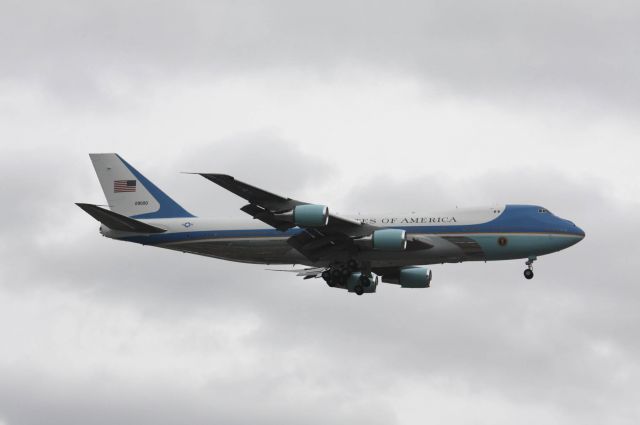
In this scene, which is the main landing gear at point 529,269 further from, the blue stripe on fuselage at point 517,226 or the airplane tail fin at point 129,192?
the airplane tail fin at point 129,192

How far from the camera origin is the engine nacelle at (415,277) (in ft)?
257

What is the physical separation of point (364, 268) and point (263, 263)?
6326mm

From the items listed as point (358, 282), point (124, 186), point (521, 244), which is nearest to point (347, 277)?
point (358, 282)

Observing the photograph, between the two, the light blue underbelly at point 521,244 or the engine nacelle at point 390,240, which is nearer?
the engine nacelle at point 390,240

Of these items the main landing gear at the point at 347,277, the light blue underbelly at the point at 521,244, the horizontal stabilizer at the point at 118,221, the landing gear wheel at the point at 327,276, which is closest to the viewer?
the light blue underbelly at the point at 521,244

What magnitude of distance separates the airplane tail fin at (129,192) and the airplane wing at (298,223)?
29.7ft

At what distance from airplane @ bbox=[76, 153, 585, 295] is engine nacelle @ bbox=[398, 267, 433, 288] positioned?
2241 mm

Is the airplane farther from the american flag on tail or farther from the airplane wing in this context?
the american flag on tail

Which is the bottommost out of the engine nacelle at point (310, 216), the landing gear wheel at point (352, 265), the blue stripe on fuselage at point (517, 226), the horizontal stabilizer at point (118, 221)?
the landing gear wheel at point (352, 265)

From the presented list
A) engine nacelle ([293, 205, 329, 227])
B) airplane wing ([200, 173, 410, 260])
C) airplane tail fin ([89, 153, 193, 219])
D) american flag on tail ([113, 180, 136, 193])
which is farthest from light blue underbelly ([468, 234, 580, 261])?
american flag on tail ([113, 180, 136, 193])

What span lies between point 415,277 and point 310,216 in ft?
43.9

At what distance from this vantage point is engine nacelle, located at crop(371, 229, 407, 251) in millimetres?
68625

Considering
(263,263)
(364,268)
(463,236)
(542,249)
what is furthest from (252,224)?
(542,249)

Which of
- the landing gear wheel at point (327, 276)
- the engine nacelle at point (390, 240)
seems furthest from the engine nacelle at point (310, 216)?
the landing gear wheel at point (327, 276)
